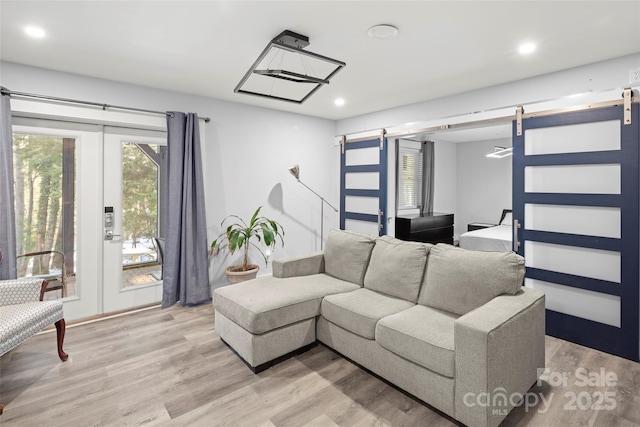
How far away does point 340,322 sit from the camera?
2.60m

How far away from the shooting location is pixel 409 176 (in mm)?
6801

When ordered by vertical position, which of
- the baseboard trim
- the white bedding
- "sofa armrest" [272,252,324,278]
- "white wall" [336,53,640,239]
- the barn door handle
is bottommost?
the baseboard trim

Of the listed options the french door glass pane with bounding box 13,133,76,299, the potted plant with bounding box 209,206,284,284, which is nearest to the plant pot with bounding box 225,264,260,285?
the potted plant with bounding box 209,206,284,284

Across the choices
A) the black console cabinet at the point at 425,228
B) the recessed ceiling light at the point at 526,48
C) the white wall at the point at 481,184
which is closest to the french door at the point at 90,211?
the recessed ceiling light at the point at 526,48

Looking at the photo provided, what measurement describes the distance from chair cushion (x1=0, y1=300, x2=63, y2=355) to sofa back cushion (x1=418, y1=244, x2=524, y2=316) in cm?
285

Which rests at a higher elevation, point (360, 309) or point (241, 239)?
point (241, 239)

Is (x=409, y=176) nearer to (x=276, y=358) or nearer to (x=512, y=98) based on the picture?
(x=512, y=98)

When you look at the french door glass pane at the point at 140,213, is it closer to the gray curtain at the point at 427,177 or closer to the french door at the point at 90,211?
the french door at the point at 90,211

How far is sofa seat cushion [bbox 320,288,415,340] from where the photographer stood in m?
2.40

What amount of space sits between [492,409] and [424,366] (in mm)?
394

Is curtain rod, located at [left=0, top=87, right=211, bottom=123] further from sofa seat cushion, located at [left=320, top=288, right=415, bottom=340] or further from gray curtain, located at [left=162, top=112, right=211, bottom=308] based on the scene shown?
sofa seat cushion, located at [left=320, top=288, right=415, bottom=340]

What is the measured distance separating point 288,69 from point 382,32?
110 centimetres

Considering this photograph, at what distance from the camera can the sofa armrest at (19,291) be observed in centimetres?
256

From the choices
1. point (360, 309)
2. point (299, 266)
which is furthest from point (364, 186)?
point (360, 309)
